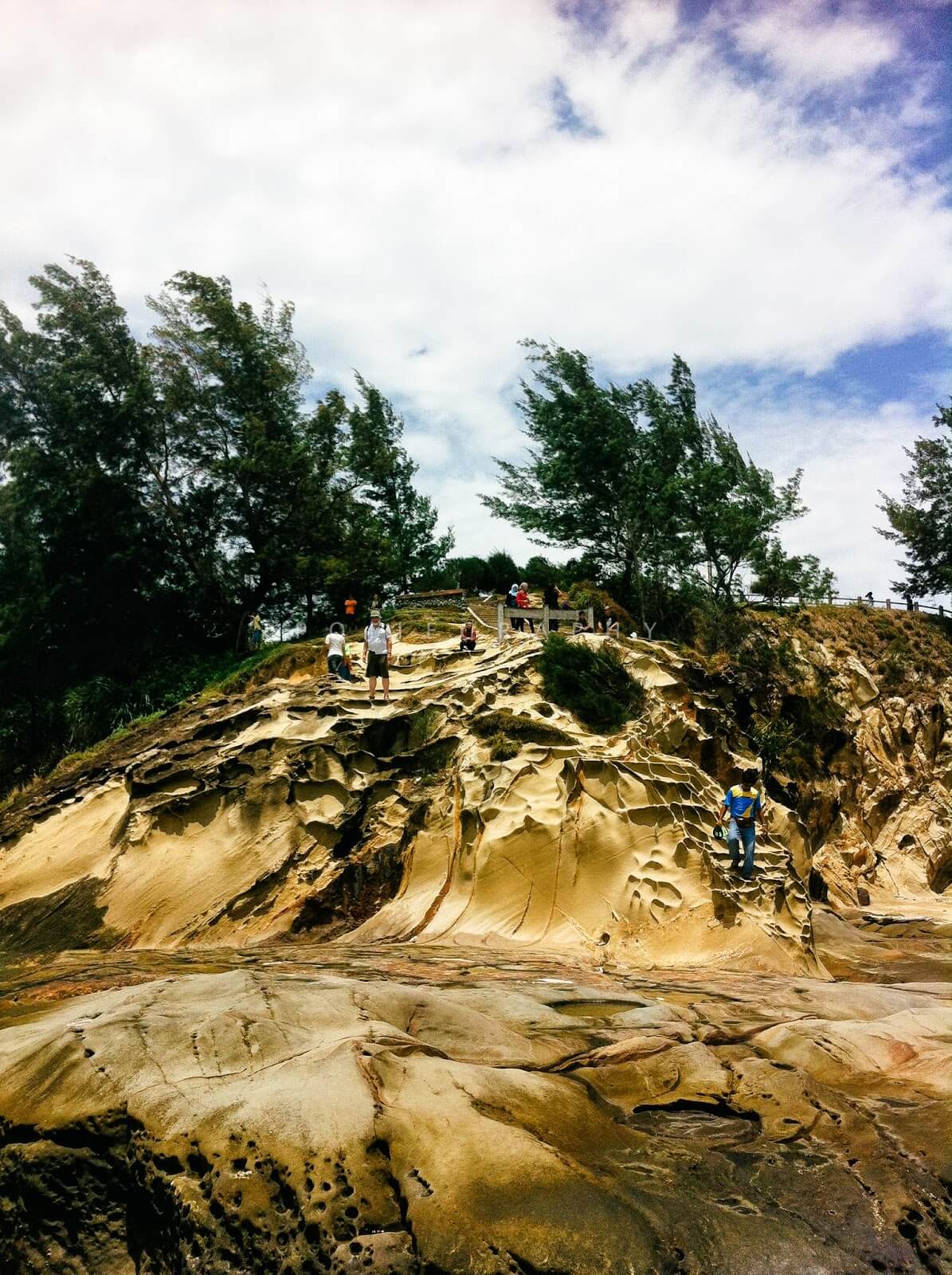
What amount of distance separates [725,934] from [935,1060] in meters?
5.80

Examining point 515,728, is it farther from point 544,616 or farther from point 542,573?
point 542,573

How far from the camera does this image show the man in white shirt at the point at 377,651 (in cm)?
1454

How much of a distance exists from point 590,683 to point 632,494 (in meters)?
13.8

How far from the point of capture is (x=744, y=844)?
1209cm

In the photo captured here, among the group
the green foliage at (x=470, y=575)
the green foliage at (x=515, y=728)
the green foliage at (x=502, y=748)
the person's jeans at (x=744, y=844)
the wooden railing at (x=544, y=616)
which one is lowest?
the person's jeans at (x=744, y=844)

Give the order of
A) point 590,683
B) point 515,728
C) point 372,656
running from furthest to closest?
point 590,683 → point 372,656 → point 515,728

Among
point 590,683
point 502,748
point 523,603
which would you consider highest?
point 523,603

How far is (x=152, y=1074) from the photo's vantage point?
448cm

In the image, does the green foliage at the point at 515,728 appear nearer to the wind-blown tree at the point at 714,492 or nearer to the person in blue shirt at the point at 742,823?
the person in blue shirt at the point at 742,823

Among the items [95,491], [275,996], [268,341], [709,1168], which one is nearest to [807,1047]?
[709,1168]

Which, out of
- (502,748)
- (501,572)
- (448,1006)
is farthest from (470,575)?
(448,1006)

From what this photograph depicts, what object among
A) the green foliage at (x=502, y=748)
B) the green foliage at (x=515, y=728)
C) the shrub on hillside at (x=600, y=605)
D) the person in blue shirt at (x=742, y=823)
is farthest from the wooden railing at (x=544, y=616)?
the person in blue shirt at (x=742, y=823)

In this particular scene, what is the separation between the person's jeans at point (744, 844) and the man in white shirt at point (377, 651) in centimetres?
610

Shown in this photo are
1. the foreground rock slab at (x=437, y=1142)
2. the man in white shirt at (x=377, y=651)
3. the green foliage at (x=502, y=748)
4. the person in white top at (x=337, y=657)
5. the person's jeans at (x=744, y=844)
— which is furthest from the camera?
the person in white top at (x=337, y=657)
